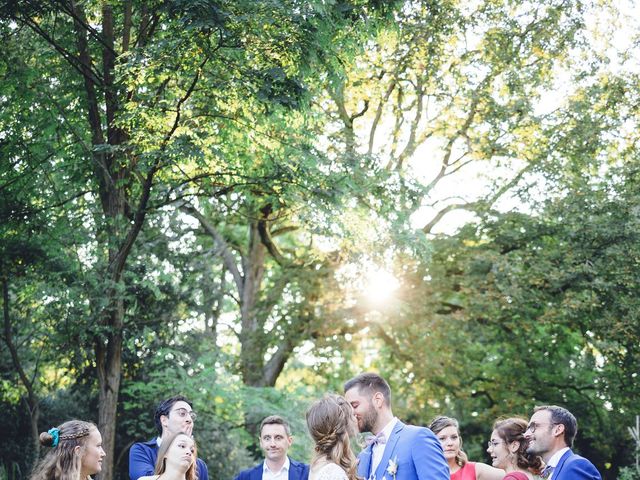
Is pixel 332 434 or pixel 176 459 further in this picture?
pixel 176 459

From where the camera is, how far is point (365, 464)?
5168 millimetres

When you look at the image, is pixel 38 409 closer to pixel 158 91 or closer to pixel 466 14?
pixel 158 91

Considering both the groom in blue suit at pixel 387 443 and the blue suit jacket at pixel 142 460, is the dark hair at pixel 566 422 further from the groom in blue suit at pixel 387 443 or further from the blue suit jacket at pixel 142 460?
the blue suit jacket at pixel 142 460

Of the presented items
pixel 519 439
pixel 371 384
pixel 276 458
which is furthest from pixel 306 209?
pixel 371 384

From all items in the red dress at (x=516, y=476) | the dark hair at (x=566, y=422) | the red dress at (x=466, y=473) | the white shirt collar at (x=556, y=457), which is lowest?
the red dress at (x=516, y=476)

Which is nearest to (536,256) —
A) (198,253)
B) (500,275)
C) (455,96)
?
(500,275)

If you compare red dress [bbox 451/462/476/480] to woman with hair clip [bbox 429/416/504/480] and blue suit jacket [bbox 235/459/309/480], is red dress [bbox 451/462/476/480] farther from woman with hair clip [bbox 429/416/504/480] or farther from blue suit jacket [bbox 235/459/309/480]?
blue suit jacket [bbox 235/459/309/480]

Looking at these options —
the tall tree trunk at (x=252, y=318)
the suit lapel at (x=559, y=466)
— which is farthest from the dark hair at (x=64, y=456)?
the tall tree trunk at (x=252, y=318)

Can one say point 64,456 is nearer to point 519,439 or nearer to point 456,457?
point 456,457

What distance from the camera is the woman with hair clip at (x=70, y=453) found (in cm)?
555

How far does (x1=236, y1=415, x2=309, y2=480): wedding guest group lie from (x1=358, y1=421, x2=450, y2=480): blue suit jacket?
7.29 ft

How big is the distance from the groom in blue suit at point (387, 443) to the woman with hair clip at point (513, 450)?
5.02ft

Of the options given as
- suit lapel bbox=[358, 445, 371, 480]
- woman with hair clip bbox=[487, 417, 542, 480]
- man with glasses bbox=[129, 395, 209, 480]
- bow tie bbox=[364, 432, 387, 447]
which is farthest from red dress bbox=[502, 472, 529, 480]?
man with glasses bbox=[129, 395, 209, 480]

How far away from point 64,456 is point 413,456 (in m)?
2.42
